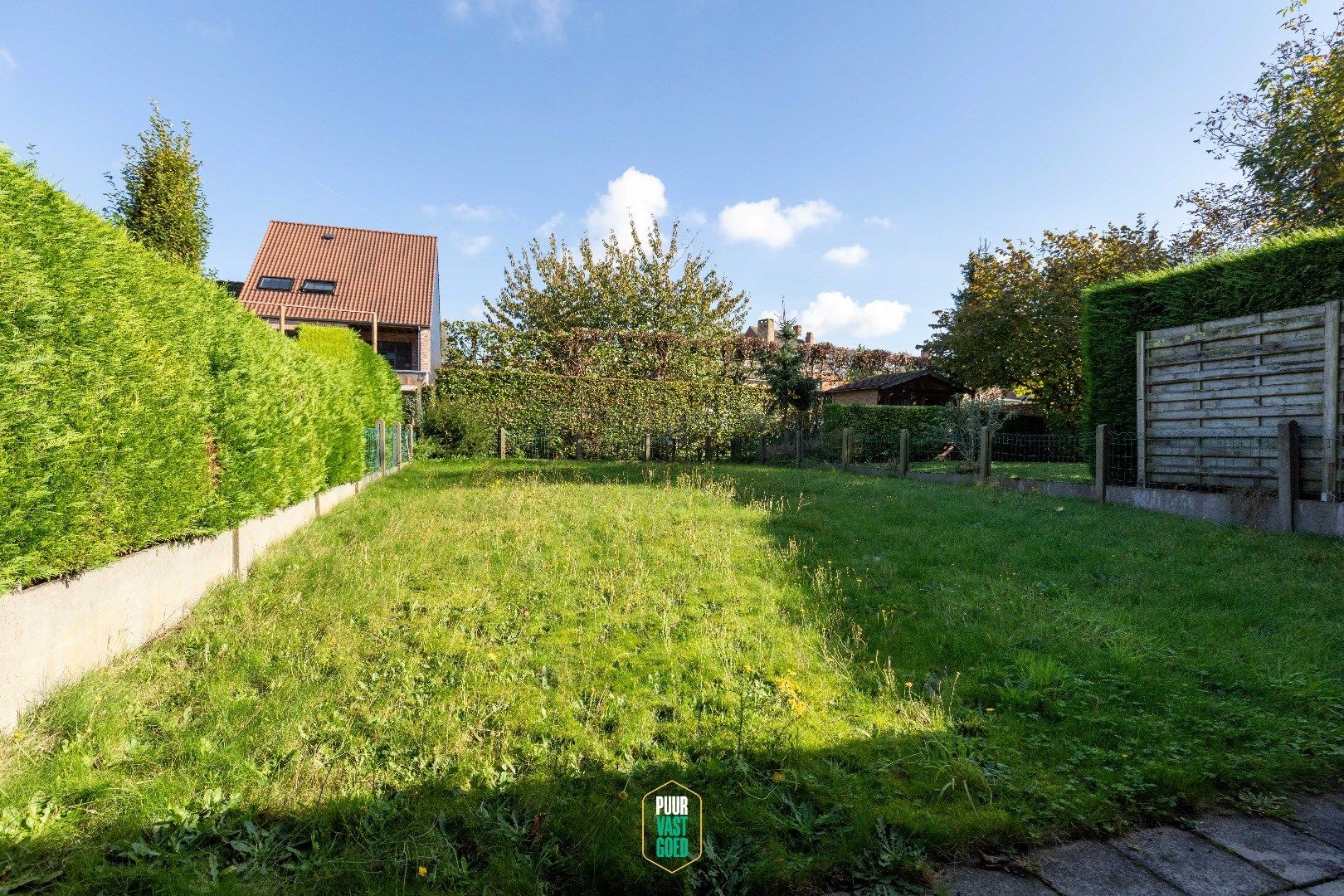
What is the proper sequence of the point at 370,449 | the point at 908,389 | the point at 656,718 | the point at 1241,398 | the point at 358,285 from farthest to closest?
the point at 358,285, the point at 908,389, the point at 370,449, the point at 1241,398, the point at 656,718

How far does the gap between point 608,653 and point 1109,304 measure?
1020 cm

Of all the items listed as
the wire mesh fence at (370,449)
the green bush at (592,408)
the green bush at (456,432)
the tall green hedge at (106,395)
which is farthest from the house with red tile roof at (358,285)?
the tall green hedge at (106,395)

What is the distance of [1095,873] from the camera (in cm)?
203

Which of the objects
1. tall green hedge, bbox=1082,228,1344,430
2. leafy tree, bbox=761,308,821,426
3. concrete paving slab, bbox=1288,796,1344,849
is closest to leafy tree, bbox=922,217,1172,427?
leafy tree, bbox=761,308,821,426

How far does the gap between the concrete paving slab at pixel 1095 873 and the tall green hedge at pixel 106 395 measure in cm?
437

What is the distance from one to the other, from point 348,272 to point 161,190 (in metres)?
11.3

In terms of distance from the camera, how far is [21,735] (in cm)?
274

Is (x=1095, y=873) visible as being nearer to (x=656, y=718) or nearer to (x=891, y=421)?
(x=656, y=718)

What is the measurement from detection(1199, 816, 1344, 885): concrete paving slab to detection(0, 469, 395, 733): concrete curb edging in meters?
5.07

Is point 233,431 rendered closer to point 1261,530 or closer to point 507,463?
point 507,463

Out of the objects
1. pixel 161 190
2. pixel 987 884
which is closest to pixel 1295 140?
pixel 987 884

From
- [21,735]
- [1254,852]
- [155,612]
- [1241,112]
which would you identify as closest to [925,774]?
[1254,852]

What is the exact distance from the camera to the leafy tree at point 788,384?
749 inches

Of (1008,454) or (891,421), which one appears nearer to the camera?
(1008,454)
